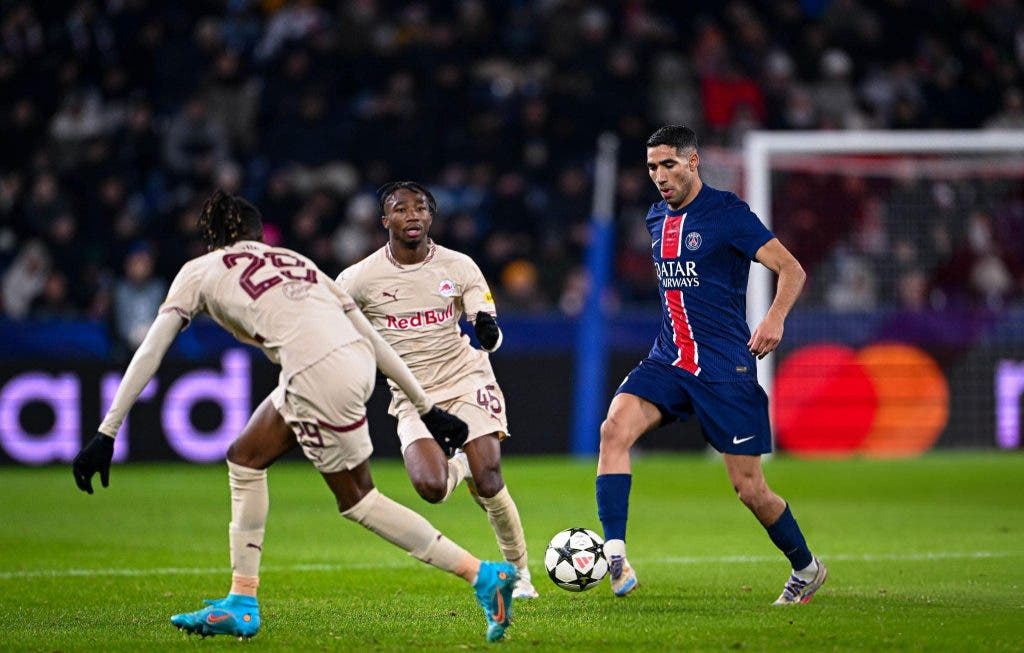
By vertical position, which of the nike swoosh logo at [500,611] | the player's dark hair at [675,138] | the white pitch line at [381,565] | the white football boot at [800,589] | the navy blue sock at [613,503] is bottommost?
the white pitch line at [381,565]

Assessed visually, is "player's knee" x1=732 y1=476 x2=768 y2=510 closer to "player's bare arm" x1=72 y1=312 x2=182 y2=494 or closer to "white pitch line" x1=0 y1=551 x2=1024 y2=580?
"white pitch line" x1=0 y1=551 x2=1024 y2=580

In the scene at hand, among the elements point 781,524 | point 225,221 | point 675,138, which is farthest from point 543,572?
point 225,221

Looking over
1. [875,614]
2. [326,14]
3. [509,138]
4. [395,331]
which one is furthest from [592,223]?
[875,614]

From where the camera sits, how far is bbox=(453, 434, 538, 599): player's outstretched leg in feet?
26.8

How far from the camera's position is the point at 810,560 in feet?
25.6

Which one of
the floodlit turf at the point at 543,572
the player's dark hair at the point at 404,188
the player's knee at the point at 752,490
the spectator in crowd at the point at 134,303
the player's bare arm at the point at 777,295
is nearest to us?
the floodlit turf at the point at 543,572

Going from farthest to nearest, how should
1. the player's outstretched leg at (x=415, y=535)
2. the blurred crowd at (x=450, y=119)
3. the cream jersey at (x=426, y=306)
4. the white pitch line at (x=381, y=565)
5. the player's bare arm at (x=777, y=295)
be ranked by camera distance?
1. the blurred crowd at (x=450, y=119)
2. the white pitch line at (x=381, y=565)
3. the cream jersey at (x=426, y=306)
4. the player's bare arm at (x=777, y=295)
5. the player's outstretched leg at (x=415, y=535)

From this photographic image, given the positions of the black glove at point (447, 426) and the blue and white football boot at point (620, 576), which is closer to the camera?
the black glove at point (447, 426)

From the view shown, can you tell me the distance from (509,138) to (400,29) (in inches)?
87.7

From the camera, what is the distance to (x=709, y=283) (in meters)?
8.02

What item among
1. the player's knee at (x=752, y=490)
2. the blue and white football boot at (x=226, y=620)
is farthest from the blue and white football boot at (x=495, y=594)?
the player's knee at (x=752, y=490)

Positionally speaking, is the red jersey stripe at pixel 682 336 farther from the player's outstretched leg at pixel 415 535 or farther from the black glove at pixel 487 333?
the player's outstretched leg at pixel 415 535

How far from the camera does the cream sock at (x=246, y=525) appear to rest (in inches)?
266

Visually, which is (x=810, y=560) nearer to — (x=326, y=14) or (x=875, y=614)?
(x=875, y=614)
